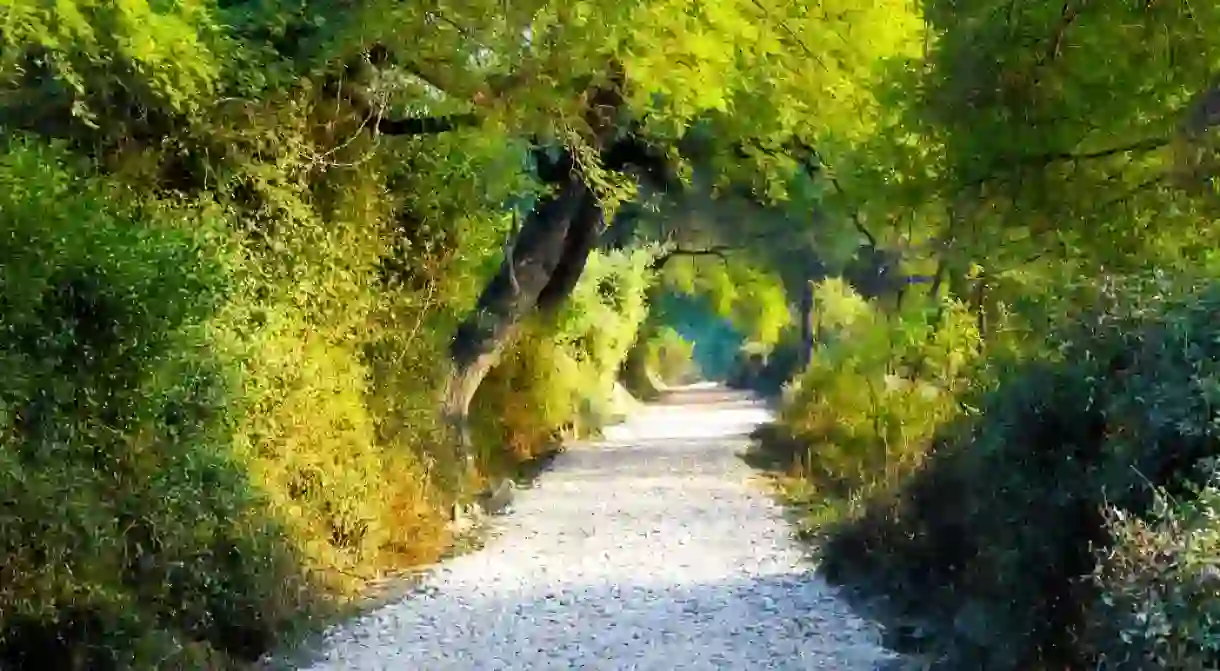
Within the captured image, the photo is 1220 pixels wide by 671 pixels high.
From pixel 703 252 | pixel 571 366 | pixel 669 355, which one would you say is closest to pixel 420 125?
pixel 571 366

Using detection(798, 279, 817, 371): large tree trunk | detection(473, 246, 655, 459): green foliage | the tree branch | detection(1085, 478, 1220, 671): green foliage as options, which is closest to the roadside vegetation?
detection(1085, 478, 1220, 671): green foliage

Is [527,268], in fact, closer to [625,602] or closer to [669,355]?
[625,602]

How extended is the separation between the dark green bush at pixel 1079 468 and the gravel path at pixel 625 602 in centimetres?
138

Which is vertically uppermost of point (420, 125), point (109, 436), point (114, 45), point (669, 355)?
point (420, 125)

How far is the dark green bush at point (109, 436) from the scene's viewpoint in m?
4.85

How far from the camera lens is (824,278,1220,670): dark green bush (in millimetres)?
3898

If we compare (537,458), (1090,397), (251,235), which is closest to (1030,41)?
(1090,397)

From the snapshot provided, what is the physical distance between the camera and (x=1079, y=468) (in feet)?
15.0

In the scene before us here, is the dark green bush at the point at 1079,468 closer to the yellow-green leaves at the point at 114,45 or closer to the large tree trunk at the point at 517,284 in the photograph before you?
the yellow-green leaves at the point at 114,45

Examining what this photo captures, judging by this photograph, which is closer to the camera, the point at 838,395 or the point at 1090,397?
the point at 1090,397

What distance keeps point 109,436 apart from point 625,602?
4.08 m

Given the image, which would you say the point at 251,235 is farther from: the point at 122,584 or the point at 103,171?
the point at 122,584

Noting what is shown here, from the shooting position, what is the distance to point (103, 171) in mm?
6371

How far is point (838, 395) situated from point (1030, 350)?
1023 cm
